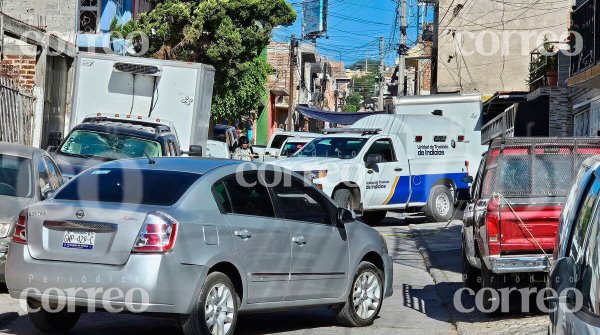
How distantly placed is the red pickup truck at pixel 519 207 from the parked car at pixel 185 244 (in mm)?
1598

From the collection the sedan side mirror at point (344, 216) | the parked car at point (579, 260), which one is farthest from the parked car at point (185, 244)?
the parked car at point (579, 260)

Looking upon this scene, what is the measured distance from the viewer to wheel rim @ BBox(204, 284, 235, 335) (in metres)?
8.11

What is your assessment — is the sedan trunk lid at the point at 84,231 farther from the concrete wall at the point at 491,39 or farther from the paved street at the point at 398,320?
the concrete wall at the point at 491,39

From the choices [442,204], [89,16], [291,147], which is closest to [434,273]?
[442,204]

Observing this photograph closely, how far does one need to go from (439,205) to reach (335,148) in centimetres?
330

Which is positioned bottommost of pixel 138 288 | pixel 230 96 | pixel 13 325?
pixel 13 325

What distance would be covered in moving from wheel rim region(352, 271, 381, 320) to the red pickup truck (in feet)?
3.81

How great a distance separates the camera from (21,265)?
27.0 ft

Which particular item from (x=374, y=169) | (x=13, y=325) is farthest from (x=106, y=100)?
(x=13, y=325)

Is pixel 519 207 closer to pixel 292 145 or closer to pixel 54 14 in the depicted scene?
pixel 292 145

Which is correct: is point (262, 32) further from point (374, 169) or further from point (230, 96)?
point (374, 169)

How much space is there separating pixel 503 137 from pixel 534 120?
17462 millimetres

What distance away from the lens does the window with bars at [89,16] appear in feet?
102

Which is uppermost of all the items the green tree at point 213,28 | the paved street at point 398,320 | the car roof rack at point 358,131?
the green tree at point 213,28
